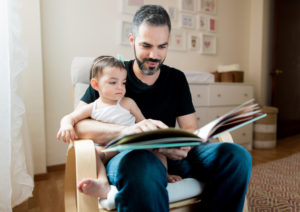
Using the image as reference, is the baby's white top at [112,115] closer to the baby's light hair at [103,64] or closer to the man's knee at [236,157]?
the baby's light hair at [103,64]

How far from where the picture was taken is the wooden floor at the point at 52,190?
1.45 m

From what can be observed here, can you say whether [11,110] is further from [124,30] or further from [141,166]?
[124,30]

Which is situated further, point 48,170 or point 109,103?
point 48,170

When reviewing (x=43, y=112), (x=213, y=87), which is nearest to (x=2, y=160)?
(x=43, y=112)

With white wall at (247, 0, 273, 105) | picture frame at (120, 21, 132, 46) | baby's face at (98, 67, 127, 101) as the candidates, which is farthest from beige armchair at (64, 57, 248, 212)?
white wall at (247, 0, 273, 105)

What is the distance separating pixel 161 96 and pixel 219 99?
1.63 meters

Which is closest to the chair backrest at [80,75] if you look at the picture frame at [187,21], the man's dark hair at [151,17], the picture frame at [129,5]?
the man's dark hair at [151,17]

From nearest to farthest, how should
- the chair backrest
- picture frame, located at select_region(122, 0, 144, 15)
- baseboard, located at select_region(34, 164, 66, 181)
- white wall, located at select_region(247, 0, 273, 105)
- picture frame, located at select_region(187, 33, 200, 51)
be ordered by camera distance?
1. the chair backrest
2. baseboard, located at select_region(34, 164, 66, 181)
3. picture frame, located at select_region(122, 0, 144, 15)
4. picture frame, located at select_region(187, 33, 200, 51)
5. white wall, located at select_region(247, 0, 273, 105)

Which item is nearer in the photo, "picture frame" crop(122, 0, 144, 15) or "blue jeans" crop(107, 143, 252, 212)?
"blue jeans" crop(107, 143, 252, 212)

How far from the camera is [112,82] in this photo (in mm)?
957

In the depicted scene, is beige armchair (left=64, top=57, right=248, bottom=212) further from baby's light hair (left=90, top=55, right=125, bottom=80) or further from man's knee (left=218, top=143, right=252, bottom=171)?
baby's light hair (left=90, top=55, right=125, bottom=80)

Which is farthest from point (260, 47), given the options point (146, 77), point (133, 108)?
point (133, 108)

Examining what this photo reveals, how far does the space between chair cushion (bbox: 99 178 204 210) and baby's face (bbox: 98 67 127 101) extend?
38 centimetres

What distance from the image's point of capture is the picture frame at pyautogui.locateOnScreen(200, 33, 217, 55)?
2.87 m
